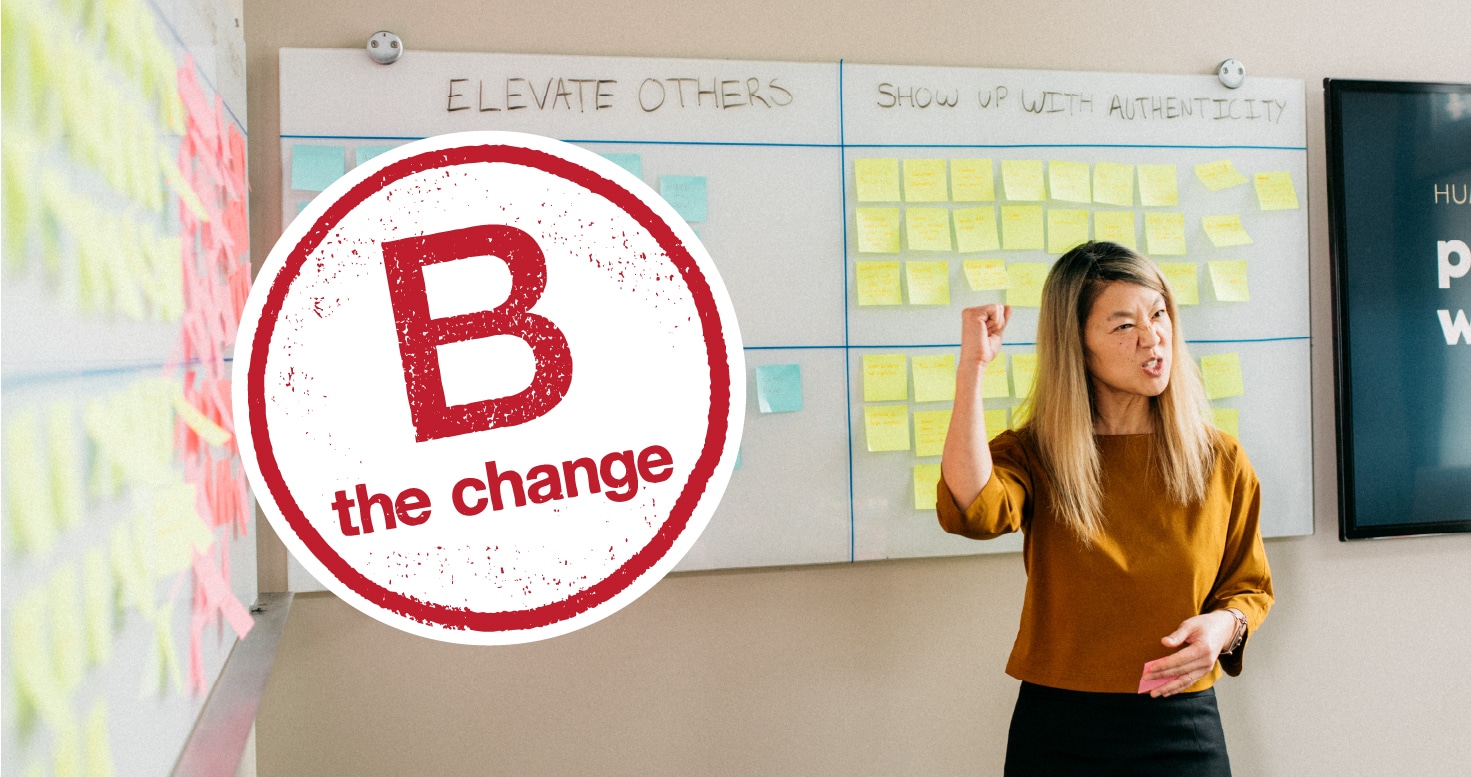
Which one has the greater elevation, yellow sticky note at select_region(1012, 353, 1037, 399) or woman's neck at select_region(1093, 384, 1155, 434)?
yellow sticky note at select_region(1012, 353, 1037, 399)

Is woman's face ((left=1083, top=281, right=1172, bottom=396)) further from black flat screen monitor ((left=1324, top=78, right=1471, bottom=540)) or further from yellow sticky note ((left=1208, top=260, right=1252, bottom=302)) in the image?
black flat screen monitor ((left=1324, top=78, right=1471, bottom=540))

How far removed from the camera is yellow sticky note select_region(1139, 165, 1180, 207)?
183 cm

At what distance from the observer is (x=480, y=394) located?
1102 millimetres

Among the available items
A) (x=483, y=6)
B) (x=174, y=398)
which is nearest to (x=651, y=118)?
(x=483, y=6)

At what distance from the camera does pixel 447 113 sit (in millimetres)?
1599

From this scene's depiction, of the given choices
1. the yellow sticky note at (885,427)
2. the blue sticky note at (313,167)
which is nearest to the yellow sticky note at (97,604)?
the blue sticky note at (313,167)

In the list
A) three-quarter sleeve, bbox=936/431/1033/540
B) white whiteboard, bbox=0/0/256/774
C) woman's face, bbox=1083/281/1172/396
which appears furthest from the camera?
woman's face, bbox=1083/281/1172/396

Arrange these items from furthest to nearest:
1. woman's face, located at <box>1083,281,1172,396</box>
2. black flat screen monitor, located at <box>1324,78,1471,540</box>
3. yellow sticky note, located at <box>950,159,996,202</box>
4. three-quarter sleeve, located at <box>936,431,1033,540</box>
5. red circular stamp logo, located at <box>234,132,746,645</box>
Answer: black flat screen monitor, located at <box>1324,78,1471,540</box>, yellow sticky note, located at <box>950,159,996,202</box>, woman's face, located at <box>1083,281,1172,396</box>, three-quarter sleeve, located at <box>936,431,1033,540</box>, red circular stamp logo, located at <box>234,132,746,645</box>

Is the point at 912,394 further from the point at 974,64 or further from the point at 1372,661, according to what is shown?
the point at 1372,661

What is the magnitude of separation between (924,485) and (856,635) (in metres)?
0.32

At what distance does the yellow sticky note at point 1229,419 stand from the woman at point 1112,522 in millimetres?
490

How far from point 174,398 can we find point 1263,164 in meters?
1.97

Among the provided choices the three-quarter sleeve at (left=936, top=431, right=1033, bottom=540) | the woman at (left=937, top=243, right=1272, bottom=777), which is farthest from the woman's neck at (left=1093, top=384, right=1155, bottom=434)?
the three-quarter sleeve at (left=936, top=431, right=1033, bottom=540)

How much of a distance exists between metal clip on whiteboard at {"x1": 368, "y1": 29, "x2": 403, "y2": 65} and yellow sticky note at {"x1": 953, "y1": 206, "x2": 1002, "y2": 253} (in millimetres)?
1057
